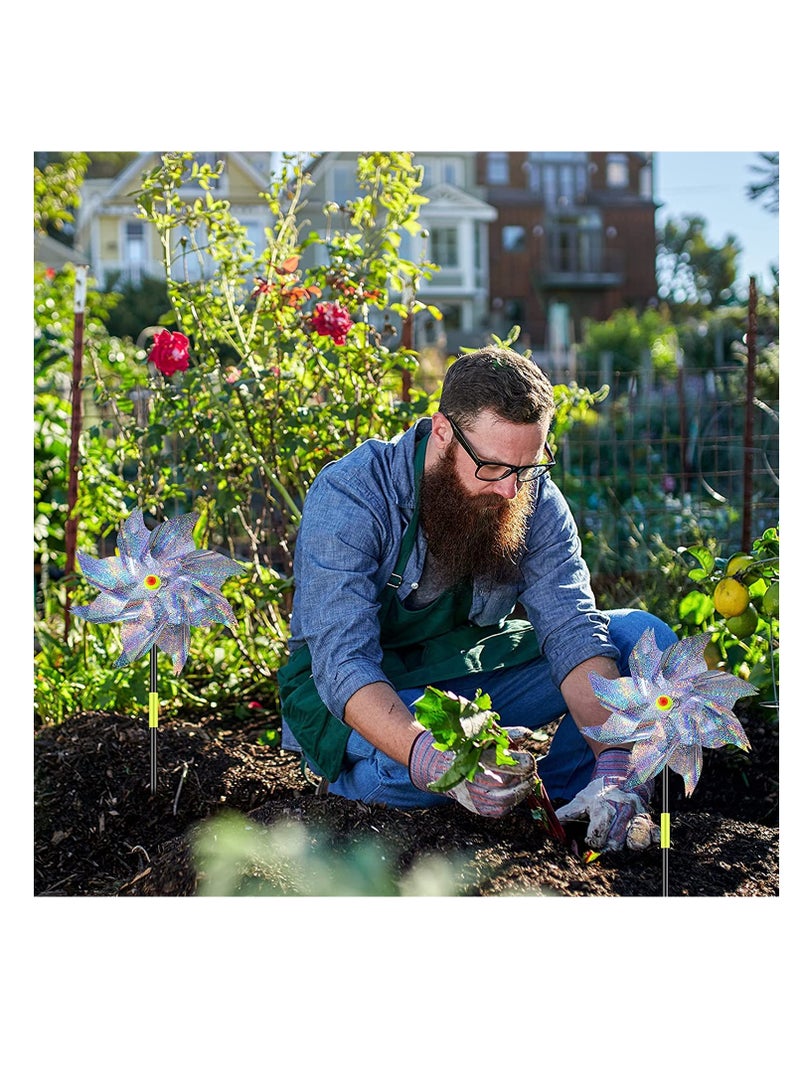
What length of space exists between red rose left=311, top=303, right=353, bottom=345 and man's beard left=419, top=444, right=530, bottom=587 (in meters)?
0.89

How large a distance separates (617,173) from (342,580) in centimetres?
2877

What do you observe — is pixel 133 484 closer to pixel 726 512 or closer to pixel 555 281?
pixel 726 512

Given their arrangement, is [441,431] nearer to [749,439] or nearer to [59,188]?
[749,439]

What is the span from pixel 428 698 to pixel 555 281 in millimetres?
26920

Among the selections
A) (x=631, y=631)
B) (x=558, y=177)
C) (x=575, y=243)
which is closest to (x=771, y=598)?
(x=631, y=631)

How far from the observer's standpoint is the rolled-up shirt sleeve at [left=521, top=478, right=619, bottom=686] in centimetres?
245

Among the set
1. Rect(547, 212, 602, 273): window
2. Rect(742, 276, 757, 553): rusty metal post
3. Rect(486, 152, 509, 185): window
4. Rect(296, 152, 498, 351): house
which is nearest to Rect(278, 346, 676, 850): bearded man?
Rect(742, 276, 757, 553): rusty metal post

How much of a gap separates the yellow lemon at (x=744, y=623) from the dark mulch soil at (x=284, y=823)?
0.42m

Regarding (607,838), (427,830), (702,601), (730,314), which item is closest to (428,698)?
(427,830)

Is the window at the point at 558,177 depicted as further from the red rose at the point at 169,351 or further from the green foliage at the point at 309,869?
the green foliage at the point at 309,869

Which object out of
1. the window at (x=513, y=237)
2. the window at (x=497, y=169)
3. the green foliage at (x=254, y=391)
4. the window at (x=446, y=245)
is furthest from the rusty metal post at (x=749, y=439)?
the window at (x=513, y=237)

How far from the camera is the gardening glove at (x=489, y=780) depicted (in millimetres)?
1958

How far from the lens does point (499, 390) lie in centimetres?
220

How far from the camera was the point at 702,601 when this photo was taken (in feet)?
9.71
